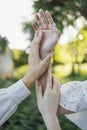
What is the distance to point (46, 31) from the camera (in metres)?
2.12

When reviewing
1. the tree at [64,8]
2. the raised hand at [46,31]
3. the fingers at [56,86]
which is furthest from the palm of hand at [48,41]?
the tree at [64,8]

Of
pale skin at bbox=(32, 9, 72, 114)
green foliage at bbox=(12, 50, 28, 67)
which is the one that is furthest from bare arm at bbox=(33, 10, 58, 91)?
green foliage at bbox=(12, 50, 28, 67)

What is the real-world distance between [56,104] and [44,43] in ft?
0.89

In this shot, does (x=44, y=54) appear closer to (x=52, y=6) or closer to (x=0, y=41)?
(x=52, y=6)

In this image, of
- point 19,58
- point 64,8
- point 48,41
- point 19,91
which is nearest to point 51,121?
point 19,91

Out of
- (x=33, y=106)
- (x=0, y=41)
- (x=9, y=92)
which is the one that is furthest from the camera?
(x=0, y=41)

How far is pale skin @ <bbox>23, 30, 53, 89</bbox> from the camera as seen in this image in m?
2.09

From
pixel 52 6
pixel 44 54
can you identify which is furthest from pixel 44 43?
pixel 52 6

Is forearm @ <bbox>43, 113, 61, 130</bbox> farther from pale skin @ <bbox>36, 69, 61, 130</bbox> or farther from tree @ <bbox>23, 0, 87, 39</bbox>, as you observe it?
tree @ <bbox>23, 0, 87, 39</bbox>

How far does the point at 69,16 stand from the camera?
4176 mm

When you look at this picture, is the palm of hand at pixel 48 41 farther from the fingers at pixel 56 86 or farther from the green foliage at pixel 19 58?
the green foliage at pixel 19 58

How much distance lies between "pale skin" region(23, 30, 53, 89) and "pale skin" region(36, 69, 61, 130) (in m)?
0.06

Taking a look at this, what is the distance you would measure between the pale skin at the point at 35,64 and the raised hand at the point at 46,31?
0.02m

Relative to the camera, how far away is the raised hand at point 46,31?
2.07 m
